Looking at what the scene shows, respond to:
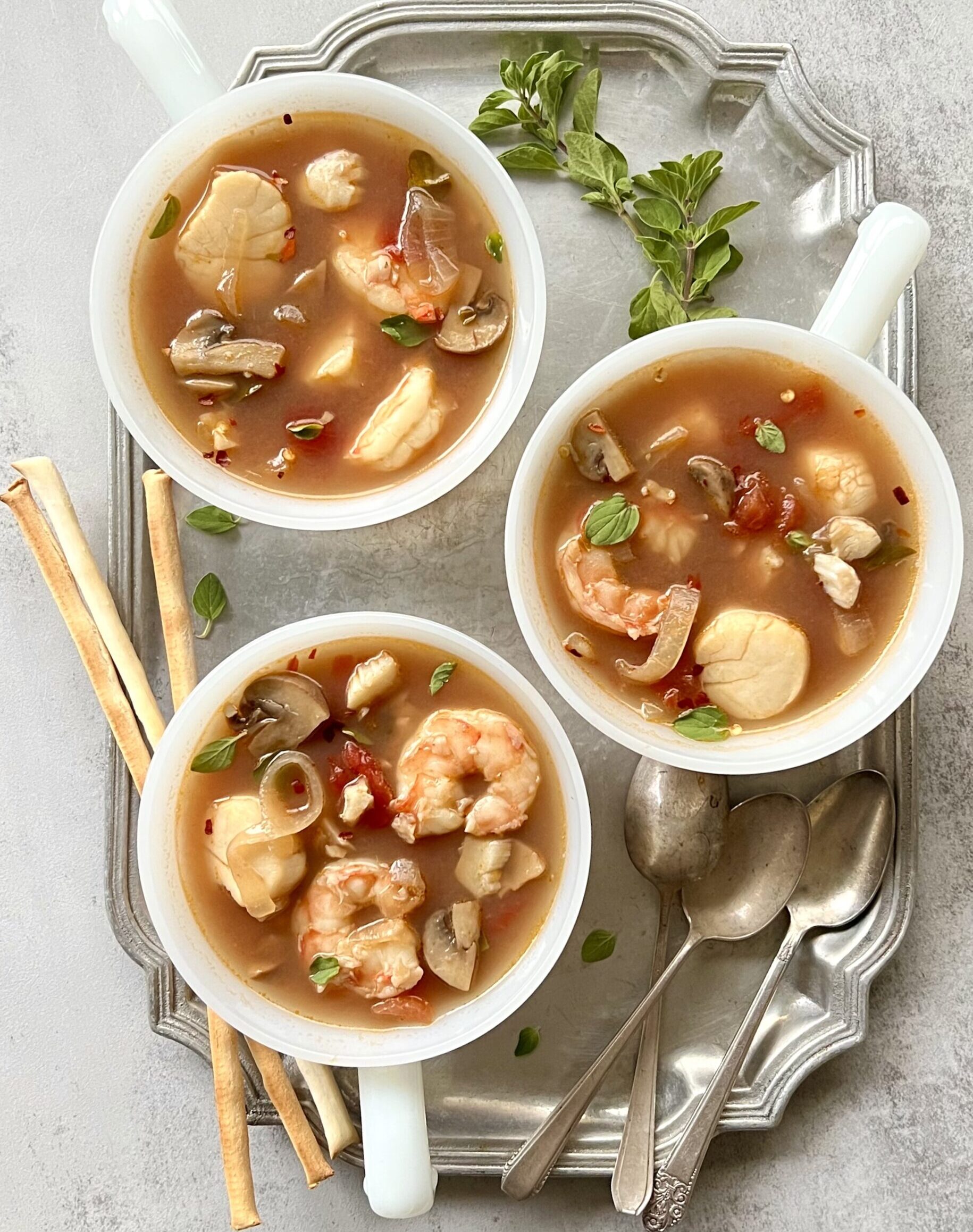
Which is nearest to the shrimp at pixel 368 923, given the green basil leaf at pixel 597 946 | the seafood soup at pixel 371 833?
the seafood soup at pixel 371 833

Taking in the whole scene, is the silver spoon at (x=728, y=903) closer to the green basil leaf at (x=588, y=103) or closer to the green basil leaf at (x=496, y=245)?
the green basil leaf at (x=496, y=245)

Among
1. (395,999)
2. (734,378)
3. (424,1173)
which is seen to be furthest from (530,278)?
(424,1173)

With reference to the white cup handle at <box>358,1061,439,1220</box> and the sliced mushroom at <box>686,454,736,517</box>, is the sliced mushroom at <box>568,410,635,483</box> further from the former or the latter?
the white cup handle at <box>358,1061,439,1220</box>

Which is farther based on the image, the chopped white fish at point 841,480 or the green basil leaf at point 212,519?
the green basil leaf at point 212,519

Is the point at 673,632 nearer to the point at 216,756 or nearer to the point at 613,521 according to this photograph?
the point at 613,521

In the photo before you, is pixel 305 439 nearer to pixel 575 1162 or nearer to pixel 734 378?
pixel 734 378

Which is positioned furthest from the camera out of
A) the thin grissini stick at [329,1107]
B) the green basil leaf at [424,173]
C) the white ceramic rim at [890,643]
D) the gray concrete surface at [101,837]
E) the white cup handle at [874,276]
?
the gray concrete surface at [101,837]
